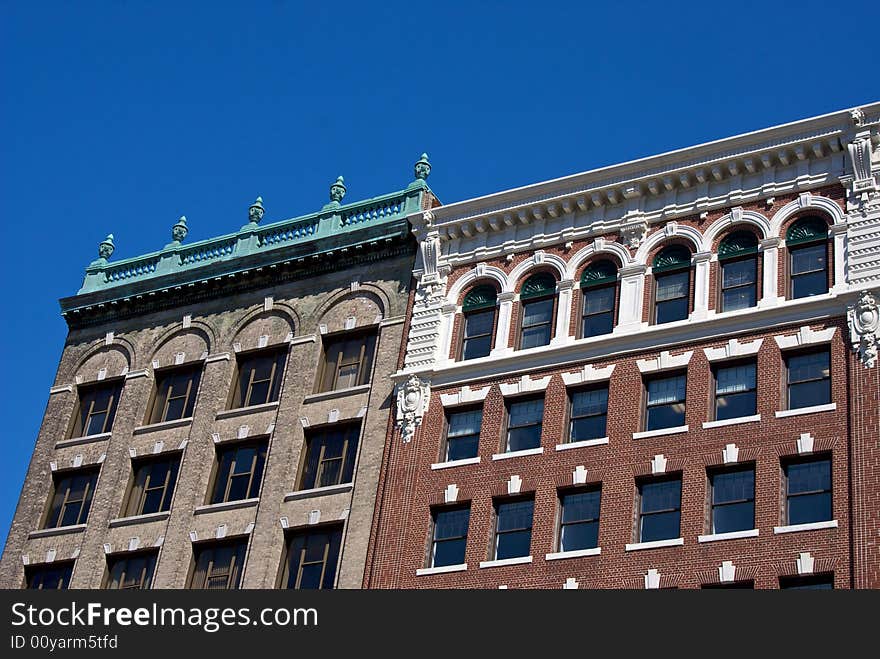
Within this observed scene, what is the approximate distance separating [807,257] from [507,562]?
12714mm

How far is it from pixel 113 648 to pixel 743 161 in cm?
2388

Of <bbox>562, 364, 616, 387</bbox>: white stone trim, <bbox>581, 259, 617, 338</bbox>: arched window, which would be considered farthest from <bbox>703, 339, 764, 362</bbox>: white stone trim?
<bbox>581, 259, 617, 338</bbox>: arched window

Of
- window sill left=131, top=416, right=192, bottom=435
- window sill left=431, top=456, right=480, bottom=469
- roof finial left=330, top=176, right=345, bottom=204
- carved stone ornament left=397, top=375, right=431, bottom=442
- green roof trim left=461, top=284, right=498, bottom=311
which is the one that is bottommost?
window sill left=431, top=456, right=480, bottom=469

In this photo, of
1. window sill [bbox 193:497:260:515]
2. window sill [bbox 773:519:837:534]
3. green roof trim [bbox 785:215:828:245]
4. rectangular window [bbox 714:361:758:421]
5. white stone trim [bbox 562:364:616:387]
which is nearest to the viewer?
window sill [bbox 773:519:837:534]

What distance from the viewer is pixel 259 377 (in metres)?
56.9

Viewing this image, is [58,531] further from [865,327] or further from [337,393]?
[865,327]

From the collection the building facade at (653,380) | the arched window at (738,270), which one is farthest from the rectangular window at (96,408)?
the arched window at (738,270)

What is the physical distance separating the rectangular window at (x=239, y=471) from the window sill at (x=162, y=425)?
2.12 m

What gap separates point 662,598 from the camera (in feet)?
133

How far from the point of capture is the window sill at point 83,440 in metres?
58.9

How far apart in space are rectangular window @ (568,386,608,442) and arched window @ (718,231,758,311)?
4565mm

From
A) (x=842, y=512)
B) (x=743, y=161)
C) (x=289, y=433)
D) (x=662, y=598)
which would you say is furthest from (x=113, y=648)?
(x=743, y=161)

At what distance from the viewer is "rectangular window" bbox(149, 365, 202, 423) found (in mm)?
58062

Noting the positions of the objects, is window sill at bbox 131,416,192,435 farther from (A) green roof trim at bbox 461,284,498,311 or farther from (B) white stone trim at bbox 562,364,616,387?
(B) white stone trim at bbox 562,364,616,387
